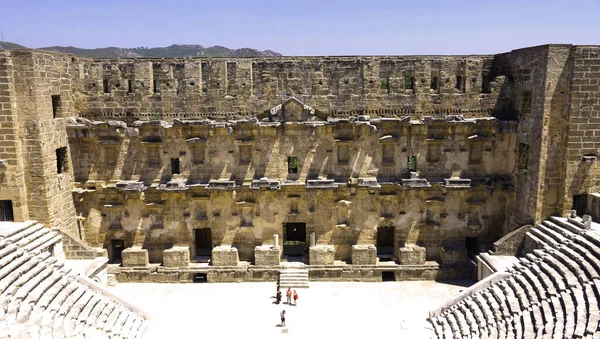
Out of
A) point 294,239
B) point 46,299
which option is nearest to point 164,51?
point 294,239

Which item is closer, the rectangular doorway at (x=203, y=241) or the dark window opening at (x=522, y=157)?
the dark window opening at (x=522, y=157)

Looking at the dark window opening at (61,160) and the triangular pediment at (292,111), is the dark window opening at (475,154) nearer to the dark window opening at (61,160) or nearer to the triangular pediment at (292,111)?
the triangular pediment at (292,111)

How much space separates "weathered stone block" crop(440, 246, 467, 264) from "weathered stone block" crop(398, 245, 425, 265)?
854 millimetres

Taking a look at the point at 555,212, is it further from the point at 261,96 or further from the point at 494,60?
the point at 261,96

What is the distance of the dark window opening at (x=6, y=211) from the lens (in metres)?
17.7

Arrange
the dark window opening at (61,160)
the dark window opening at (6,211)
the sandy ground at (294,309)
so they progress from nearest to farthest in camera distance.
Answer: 1. the sandy ground at (294,309)
2. the dark window opening at (6,211)
3. the dark window opening at (61,160)

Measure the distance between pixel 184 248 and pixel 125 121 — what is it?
5562 mm

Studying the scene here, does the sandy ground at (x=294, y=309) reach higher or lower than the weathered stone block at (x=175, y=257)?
lower

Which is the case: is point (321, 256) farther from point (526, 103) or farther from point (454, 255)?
point (526, 103)

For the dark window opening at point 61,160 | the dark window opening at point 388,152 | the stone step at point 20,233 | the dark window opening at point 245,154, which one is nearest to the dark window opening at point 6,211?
the stone step at point 20,233

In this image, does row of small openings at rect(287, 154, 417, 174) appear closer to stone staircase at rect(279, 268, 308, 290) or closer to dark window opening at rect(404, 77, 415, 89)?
dark window opening at rect(404, 77, 415, 89)

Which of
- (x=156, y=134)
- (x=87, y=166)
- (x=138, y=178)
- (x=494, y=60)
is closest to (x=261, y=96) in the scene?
(x=156, y=134)

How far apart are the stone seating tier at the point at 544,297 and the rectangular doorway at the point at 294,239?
7268 mm

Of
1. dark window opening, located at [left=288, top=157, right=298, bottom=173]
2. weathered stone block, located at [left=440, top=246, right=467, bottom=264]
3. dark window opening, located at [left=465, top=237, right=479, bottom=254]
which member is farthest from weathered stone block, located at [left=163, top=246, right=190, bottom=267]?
dark window opening, located at [left=465, top=237, right=479, bottom=254]
